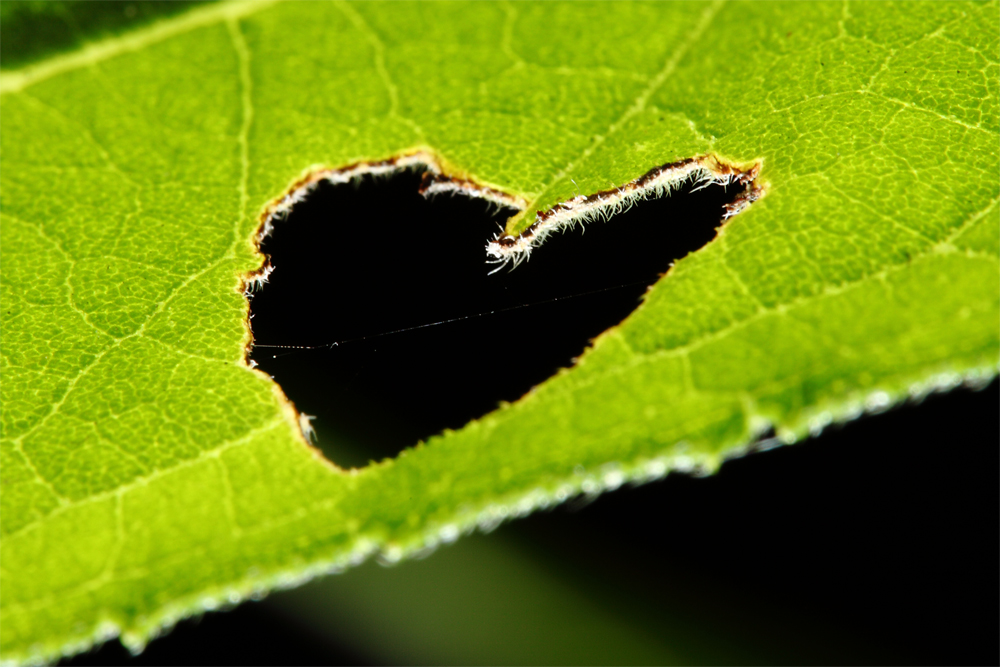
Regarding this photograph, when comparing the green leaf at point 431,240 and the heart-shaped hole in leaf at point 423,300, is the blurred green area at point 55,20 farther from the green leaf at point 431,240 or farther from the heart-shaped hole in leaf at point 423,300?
the heart-shaped hole in leaf at point 423,300

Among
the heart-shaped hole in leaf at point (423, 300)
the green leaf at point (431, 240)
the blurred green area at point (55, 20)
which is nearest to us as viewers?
the green leaf at point (431, 240)

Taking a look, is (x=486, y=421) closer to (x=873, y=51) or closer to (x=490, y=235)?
(x=490, y=235)

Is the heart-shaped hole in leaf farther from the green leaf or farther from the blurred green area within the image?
the blurred green area

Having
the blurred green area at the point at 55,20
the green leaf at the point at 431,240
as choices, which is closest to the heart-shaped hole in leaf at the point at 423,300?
the green leaf at the point at 431,240

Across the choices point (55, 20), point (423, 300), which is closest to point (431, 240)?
point (423, 300)

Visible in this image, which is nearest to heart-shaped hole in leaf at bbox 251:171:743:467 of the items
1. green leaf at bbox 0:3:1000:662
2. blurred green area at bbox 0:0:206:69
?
green leaf at bbox 0:3:1000:662
